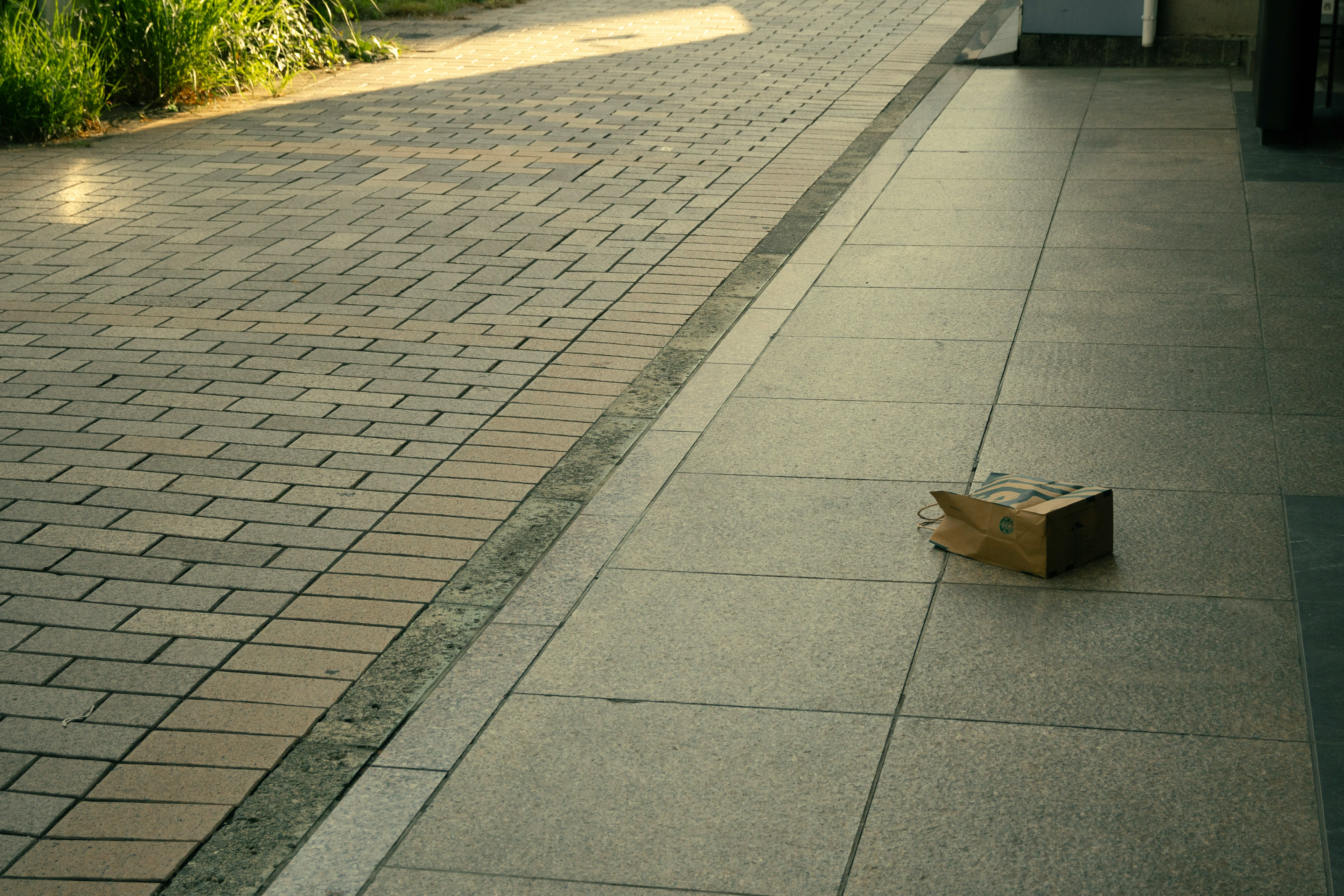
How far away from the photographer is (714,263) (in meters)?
7.10

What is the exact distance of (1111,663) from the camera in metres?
3.57

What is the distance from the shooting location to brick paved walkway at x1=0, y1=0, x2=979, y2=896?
353 cm

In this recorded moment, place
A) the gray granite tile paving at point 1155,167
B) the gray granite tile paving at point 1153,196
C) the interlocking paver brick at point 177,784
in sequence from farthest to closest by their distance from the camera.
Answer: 1. the gray granite tile paving at point 1155,167
2. the gray granite tile paving at point 1153,196
3. the interlocking paver brick at point 177,784

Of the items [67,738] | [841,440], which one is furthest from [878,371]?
[67,738]

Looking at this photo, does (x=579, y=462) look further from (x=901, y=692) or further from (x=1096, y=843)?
(x=1096, y=843)

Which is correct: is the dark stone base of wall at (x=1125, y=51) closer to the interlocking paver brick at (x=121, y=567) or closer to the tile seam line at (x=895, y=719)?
the tile seam line at (x=895, y=719)

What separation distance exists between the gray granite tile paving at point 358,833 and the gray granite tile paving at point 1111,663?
1213mm

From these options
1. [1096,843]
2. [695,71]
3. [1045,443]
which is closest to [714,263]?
[1045,443]

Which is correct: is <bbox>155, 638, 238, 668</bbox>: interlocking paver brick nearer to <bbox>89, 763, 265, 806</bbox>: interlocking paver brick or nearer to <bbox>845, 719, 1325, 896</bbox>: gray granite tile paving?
<bbox>89, 763, 265, 806</bbox>: interlocking paver brick

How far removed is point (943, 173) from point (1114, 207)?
123 cm

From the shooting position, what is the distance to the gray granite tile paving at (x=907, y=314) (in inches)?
236

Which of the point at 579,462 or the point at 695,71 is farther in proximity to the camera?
the point at 695,71

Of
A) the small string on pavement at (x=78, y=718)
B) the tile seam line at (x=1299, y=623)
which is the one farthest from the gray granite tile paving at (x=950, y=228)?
the small string on pavement at (x=78, y=718)

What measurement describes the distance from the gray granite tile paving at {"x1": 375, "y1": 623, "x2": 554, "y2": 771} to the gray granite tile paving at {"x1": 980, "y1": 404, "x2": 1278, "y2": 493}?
177 cm
